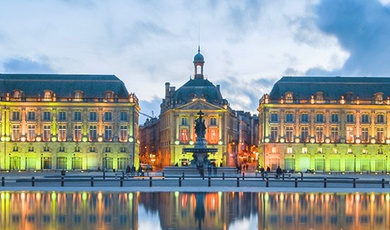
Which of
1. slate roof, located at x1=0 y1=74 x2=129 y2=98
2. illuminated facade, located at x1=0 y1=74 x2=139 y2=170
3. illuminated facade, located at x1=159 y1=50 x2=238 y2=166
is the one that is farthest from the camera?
illuminated facade, located at x1=159 y1=50 x2=238 y2=166

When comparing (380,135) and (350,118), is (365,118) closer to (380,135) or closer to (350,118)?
(350,118)

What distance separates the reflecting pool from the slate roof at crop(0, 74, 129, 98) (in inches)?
2796

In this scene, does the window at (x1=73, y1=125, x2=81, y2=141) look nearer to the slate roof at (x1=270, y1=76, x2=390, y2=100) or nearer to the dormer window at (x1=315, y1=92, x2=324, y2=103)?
the slate roof at (x1=270, y1=76, x2=390, y2=100)

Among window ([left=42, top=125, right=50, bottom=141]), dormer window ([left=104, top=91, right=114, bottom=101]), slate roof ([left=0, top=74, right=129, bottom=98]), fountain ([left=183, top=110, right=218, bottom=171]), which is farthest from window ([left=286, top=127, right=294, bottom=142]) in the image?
window ([left=42, top=125, right=50, bottom=141])

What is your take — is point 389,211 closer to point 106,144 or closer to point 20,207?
point 20,207

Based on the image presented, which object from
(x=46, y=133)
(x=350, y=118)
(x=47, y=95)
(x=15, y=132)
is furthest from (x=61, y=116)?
(x=350, y=118)

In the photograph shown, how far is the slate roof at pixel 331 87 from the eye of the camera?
114m

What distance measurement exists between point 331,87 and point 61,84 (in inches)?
1776

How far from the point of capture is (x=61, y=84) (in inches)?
4419

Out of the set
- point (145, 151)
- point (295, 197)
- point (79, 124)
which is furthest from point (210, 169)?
point (145, 151)

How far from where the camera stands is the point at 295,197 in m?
39.8

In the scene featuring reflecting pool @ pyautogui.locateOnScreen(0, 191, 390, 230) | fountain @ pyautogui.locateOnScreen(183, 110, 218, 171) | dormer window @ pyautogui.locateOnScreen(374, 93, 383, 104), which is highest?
dormer window @ pyautogui.locateOnScreen(374, 93, 383, 104)

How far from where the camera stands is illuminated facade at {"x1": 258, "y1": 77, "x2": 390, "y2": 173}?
111312mm

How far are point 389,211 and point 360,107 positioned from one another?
83.5 meters
